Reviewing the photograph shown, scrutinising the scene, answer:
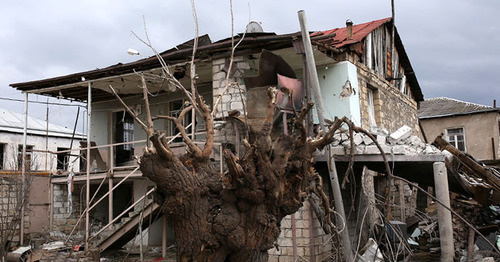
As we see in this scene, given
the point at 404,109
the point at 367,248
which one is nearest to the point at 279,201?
the point at 367,248

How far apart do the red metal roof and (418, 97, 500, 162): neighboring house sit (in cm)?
1165

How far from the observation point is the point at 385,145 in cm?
918

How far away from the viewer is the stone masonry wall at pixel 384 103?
39.8 ft

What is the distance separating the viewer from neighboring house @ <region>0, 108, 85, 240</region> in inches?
526

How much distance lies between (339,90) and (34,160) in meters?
13.5

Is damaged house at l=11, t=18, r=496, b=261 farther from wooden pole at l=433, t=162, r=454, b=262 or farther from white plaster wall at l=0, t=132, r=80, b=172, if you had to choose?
white plaster wall at l=0, t=132, r=80, b=172

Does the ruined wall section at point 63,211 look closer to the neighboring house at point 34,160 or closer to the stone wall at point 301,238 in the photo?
the neighboring house at point 34,160

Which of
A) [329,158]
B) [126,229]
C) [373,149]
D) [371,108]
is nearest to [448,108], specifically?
[371,108]

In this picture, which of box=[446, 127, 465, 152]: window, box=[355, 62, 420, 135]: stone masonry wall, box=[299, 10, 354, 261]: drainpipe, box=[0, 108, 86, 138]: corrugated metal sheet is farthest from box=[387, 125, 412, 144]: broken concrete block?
box=[0, 108, 86, 138]: corrugated metal sheet

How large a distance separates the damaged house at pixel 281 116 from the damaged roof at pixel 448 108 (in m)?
8.63

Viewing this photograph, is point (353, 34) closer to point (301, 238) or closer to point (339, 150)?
point (339, 150)

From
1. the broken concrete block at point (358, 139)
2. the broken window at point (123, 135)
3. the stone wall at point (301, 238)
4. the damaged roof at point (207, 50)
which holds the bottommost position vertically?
the stone wall at point (301, 238)

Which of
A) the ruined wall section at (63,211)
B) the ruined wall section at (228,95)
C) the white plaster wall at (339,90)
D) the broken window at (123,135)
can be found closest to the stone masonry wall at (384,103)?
the white plaster wall at (339,90)

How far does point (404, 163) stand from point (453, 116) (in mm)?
16628
